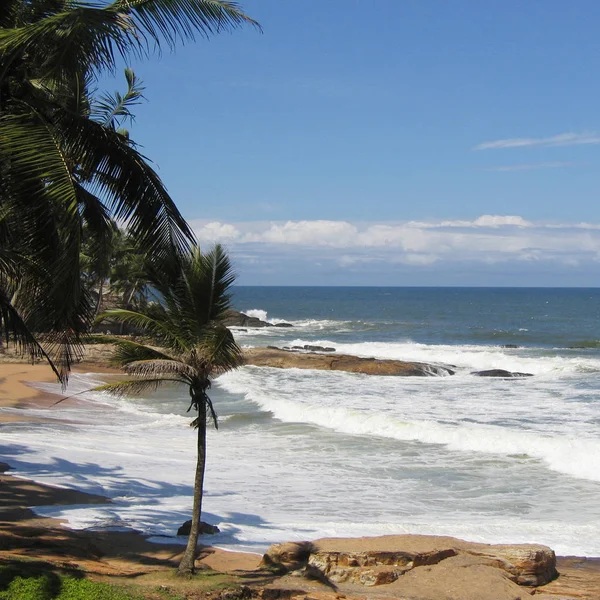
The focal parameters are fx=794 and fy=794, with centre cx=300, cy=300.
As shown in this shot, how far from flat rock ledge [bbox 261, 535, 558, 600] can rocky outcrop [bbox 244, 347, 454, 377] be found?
24243 mm

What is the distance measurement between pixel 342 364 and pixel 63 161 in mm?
30925

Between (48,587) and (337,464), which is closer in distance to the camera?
(48,587)

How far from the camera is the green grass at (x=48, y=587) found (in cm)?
767

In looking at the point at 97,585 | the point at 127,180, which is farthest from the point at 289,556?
the point at 127,180

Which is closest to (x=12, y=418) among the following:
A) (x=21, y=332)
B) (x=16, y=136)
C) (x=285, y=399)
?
(x=285, y=399)

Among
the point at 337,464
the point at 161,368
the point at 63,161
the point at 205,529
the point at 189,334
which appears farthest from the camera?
the point at 337,464

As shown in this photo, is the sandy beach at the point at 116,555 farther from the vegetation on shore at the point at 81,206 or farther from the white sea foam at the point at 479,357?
the white sea foam at the point at 479,357

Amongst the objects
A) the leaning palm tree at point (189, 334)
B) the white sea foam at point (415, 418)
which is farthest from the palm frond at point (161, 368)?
the white sea foam at point (415, 418)

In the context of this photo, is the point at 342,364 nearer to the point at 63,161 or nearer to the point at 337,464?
the point at 337,464

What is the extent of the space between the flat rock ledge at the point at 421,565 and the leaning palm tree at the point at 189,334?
1.71 m

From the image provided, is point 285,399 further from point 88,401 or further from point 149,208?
point 149,208

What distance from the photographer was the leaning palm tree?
918 centimetres

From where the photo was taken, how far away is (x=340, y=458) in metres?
18.6

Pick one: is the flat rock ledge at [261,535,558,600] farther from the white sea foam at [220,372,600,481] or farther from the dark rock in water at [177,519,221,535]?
the white sea foam at [220,372,600,481]
